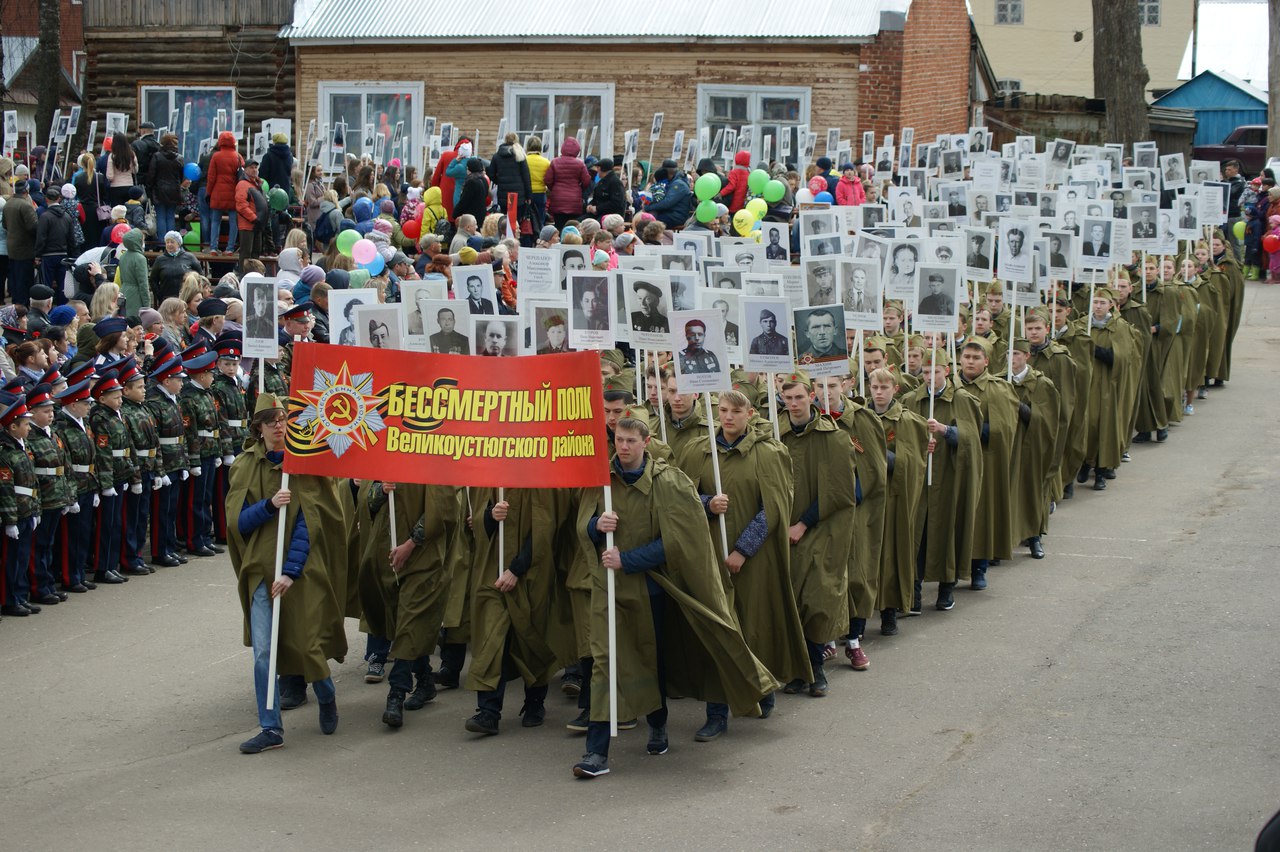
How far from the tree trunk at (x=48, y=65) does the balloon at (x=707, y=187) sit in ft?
45.3

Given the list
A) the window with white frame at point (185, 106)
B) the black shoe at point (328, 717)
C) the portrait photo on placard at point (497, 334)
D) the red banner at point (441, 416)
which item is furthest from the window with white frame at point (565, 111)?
the black shoe at point (328, 717)

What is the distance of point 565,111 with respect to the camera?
3244 cm

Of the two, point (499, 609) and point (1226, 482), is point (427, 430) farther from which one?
point (1226, 482)

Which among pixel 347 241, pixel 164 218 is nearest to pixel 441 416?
pixel 347 241

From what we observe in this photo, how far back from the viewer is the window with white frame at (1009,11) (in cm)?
5831

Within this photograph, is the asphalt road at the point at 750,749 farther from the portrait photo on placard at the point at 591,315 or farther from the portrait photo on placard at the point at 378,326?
the portrait photo on placard at the point at 591,315

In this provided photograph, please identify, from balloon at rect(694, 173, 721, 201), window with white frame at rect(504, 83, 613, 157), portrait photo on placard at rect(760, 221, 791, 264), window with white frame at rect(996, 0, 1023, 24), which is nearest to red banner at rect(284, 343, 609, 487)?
portrait photo on placard at rect(760, 221, 791, 264)

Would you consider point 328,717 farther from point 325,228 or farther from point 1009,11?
point 1009,11

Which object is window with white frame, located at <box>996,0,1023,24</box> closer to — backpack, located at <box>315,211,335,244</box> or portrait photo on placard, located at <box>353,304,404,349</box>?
backpack, located at <box>315,211,335,244</box>

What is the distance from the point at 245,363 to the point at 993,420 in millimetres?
6523

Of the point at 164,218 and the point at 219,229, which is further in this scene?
the point at 164,218

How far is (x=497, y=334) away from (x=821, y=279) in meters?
3.10

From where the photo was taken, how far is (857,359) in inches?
516

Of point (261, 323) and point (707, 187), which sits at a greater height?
point (707, 187)
